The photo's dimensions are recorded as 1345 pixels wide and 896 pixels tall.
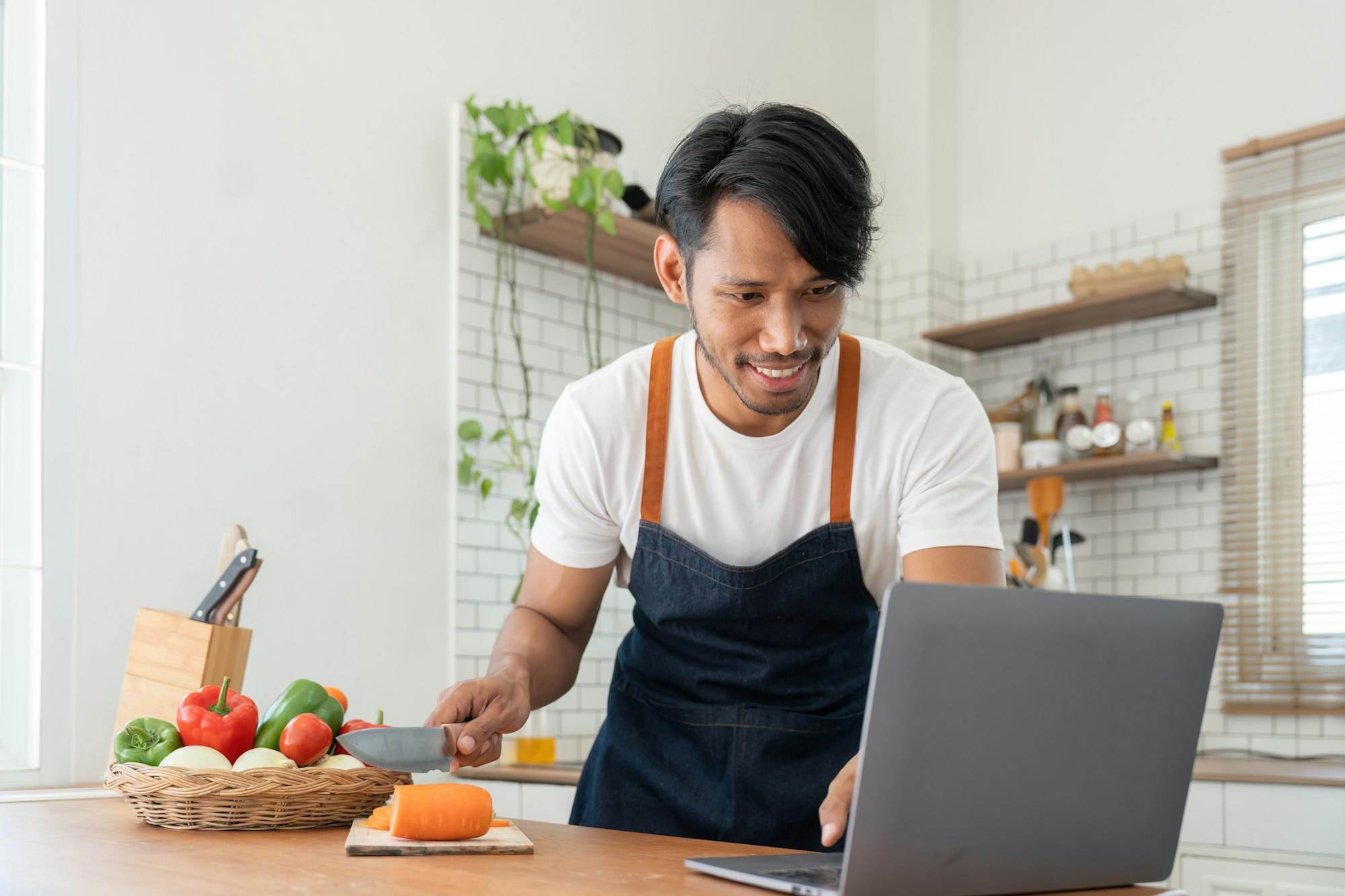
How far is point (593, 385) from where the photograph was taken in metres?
1.76

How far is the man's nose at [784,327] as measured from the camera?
1.50m

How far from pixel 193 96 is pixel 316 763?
182 cm

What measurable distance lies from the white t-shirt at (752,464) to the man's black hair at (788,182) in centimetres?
20

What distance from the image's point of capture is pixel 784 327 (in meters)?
1.50

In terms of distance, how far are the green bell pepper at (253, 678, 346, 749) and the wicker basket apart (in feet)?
0.38

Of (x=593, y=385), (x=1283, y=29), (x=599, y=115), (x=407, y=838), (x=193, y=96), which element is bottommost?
(x=407, y=838)

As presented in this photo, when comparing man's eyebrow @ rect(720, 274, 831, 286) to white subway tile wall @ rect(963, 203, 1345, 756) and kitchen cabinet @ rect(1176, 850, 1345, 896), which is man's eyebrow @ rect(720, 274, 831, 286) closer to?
kitchen cabinet @ rect(1176, 850, 1345, 896)

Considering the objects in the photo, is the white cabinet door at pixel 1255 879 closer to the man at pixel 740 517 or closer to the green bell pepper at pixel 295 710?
the man at pixel 740 517

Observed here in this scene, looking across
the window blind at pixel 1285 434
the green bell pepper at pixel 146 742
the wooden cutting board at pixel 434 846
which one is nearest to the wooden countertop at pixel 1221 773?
the window blind at pixel 1285 434

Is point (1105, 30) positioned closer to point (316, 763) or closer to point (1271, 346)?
point (1271, 346)

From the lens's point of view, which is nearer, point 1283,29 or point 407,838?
point 407,838

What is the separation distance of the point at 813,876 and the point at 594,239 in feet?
8.60

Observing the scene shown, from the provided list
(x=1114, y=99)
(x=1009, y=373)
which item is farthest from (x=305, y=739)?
(x=1114, y=99)

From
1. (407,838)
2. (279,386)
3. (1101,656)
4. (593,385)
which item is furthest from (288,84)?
(1101,656)
